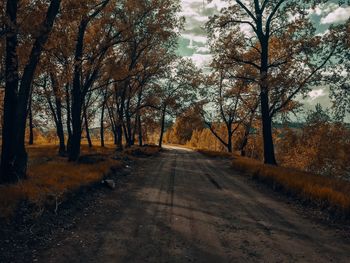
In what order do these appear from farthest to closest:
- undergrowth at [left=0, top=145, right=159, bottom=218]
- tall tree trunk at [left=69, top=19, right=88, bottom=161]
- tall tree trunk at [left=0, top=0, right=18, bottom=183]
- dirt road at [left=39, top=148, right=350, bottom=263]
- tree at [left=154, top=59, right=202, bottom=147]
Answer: tree at [left=154, top=59, right=202, bottom=147] < tall tree trunk at [left=69, top=19, right=88, bottom=161] < tall tree trunk at [left=0, top=0, right=18, bottom=183] < undergrowth at [left=0, top=145, right=159, bottom=218] < dirt road at [left=39, top=148, right=350, bottom=263]

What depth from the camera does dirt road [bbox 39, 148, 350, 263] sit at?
23.0ft

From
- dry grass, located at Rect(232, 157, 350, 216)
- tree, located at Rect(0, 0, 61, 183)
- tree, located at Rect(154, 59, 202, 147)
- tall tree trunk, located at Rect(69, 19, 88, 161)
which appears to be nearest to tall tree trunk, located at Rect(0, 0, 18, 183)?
tree, located at Rect(0, 0, 61, 183)

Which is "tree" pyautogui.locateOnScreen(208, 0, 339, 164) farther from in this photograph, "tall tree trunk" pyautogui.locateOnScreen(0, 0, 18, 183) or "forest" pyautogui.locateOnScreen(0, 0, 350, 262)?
"tall tree trunk" pyautogui.locateOnScreen(0, 0, 18, 183)

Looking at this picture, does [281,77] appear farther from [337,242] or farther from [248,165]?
[337,242]

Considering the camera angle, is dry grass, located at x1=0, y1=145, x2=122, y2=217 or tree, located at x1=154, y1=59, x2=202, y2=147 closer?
dry grass, located at x1=0, y1=145, x2=122, y2=217

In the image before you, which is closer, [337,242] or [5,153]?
[337,242]

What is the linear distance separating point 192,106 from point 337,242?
39.7 m

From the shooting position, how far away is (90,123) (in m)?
47.2

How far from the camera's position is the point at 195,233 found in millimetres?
8367

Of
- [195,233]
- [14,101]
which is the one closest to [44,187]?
[14,101]

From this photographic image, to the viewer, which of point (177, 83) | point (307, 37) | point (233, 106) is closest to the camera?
point (307, 37)

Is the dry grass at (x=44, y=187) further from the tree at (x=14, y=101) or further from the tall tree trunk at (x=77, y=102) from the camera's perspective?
the tall tree trunk at (x=77, y=102)

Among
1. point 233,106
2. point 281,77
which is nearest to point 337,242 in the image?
point 281,77

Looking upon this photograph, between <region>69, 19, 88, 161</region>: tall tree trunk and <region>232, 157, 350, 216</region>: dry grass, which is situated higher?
<region>69, 19, 88, 161</region>: tall tree trunk
